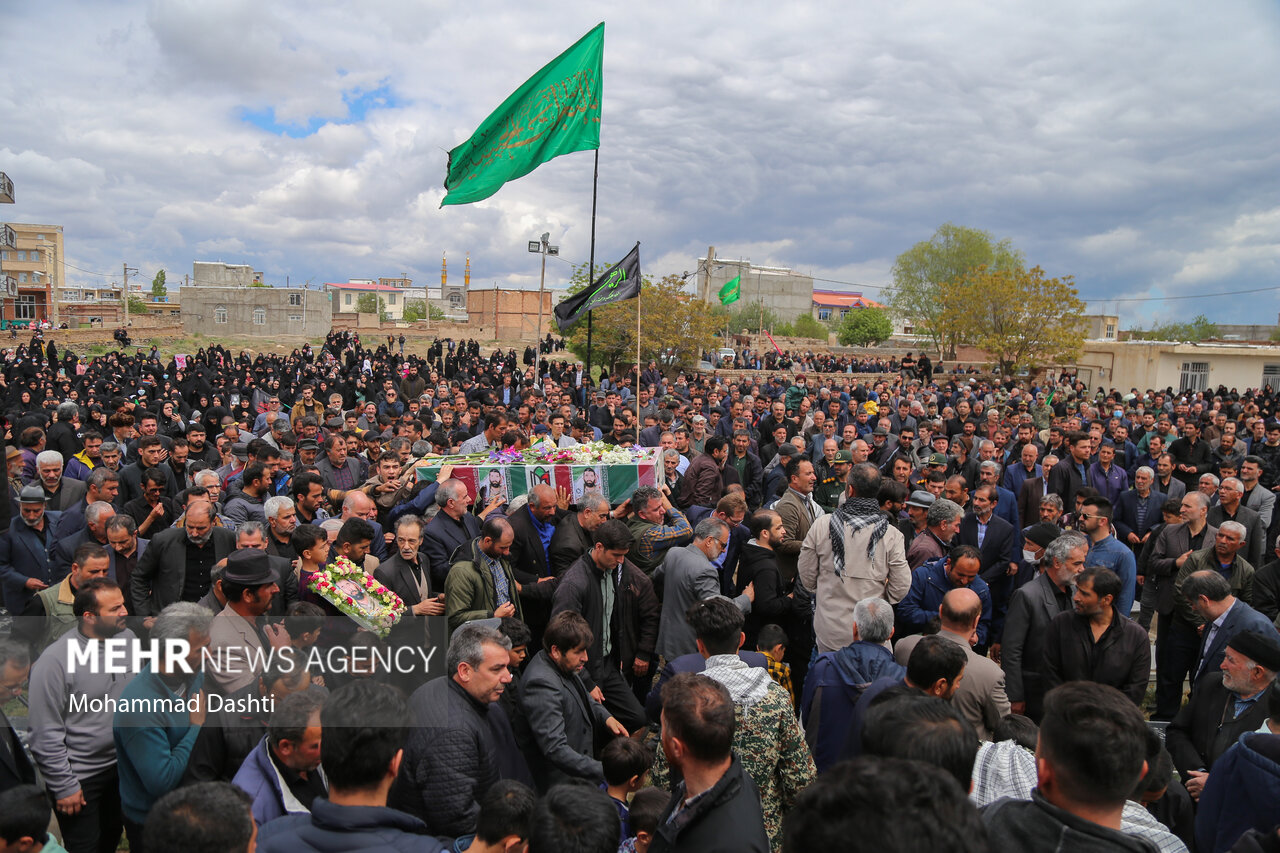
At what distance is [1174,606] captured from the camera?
558 cm

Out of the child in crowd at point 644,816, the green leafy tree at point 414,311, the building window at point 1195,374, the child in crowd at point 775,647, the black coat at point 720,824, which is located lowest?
the child in crowd at point 644,816

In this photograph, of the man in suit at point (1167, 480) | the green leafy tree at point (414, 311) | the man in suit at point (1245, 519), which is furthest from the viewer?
the green leafy tree at point (414, 311)

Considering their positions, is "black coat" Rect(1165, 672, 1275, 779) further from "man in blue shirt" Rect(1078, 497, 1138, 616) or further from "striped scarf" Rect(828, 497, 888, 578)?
"striped scarf" Rect(828, 497, 888, 578)

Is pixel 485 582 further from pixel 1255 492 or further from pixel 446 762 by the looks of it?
pixel 1255 492

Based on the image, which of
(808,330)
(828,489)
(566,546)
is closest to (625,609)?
(566,546)

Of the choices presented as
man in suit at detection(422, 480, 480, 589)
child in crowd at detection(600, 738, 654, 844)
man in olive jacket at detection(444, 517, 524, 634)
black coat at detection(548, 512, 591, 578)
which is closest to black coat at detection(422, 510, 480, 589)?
man in suit at detection(422, 480, 480, 589)

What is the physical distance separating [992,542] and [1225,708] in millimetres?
2371

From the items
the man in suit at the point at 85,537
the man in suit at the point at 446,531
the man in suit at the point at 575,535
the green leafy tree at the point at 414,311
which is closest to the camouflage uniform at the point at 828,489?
the man in suit at the point at 575,535

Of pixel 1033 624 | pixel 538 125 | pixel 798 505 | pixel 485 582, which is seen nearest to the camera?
pixel 1033 624

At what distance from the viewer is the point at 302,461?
7.79m

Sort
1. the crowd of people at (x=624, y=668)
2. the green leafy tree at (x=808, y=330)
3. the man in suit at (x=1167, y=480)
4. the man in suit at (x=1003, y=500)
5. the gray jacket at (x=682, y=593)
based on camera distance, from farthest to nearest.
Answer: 1. the green leafy tree at (x=808, y=330)
2. the man in suit at (x=1167, y=480)
3. the man in suit at (x=1003, y=500)
4. the gray jacket at (x=682, y=593)
5. the crowd of people at (x=624, y=668)

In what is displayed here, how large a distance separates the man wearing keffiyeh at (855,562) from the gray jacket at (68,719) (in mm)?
3826

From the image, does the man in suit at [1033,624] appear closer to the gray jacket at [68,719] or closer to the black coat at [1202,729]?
the black coat at [1202,729]

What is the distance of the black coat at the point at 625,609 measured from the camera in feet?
15.8
